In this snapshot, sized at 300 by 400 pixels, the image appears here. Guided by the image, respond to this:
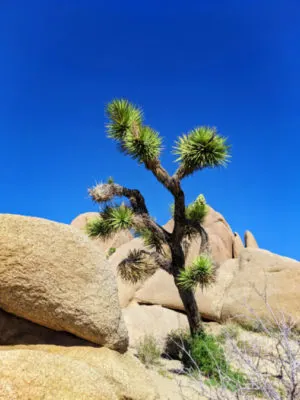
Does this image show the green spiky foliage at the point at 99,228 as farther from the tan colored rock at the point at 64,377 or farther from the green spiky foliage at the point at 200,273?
the tan colored rock at the point at 64,377

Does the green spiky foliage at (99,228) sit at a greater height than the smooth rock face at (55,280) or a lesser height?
greater

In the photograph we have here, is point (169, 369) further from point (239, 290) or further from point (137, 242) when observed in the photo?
point (137, 242)

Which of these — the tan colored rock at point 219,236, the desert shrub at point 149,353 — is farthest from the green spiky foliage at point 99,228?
the tan colored rock at point 219,236

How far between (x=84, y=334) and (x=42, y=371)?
4.73ft

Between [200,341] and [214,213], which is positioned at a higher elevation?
[214,213]

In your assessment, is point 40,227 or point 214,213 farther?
point 214,213

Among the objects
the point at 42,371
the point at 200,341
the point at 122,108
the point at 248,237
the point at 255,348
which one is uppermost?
the point at 248,237

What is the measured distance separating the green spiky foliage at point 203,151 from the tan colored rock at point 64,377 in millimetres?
6042

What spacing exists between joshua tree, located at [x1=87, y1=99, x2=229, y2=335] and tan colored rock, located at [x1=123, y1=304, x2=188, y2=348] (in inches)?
107

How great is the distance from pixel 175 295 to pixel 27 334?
10874mm

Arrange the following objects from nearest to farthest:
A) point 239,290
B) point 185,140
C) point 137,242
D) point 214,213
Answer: point 185,140 → point 239,290 → point 137,242 → point 214,213

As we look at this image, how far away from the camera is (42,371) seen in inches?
157

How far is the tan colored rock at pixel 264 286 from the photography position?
14.4m

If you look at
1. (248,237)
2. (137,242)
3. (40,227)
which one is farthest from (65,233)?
(248,237)
